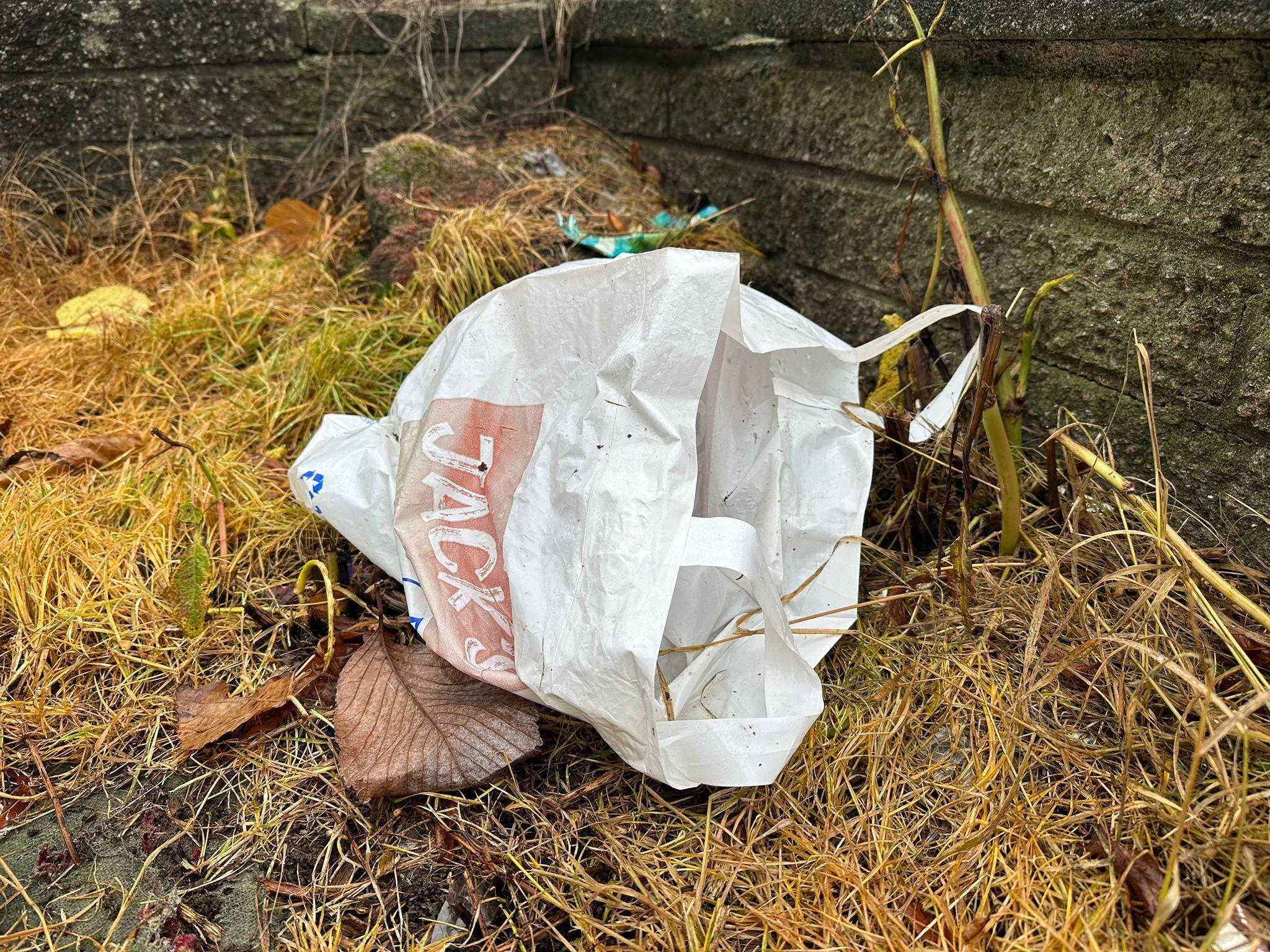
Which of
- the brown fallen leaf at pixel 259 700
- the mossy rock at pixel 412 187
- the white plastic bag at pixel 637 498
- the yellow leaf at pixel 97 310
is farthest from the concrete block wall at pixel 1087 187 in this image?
the yellow leaf at pixel 97 310

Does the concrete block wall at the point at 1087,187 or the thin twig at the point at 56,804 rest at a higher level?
the concrete block wall at the point at 1087,187

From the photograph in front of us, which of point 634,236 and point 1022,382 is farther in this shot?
point 634,236

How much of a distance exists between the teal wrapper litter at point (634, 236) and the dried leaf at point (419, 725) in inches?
46.2

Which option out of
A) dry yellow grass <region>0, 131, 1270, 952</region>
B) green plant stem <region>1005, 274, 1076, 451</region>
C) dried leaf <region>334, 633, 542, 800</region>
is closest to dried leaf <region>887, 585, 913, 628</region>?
dry yellow grass <region>0, 131, 1270, 952</region>

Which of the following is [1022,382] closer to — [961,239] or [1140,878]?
[961,239]

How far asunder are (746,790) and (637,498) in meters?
0.43

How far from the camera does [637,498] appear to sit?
1.18 m

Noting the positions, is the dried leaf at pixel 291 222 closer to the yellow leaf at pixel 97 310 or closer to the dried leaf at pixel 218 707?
the yellow leaf at pixel 97 310

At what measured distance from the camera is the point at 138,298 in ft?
8.00

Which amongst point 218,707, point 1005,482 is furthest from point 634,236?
point 218,707

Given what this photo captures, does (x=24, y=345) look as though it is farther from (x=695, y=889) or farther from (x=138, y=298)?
(x=695, y=889)

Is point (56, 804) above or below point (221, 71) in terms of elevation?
below

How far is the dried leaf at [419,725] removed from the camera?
1.20 m

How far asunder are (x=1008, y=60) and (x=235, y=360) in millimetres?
1892
